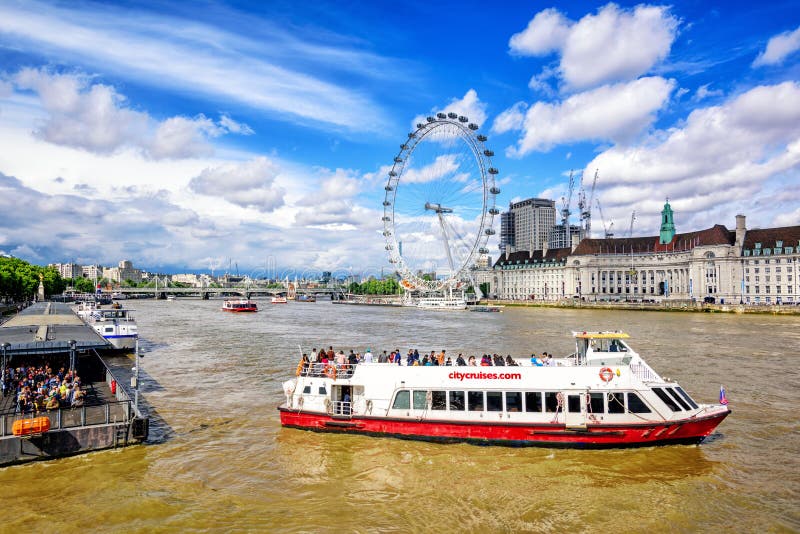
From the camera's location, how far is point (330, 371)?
22781 millimetres

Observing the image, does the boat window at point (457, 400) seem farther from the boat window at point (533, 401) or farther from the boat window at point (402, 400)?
the boat window at point (533, 401)

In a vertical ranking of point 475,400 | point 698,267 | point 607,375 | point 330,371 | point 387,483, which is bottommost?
point 387,483

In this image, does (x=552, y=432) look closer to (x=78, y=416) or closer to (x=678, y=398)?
(x=678, y=398)

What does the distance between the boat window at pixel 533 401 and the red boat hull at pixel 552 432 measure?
0.62 m

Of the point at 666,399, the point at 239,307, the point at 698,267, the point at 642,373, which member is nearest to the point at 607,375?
the point at 642,373

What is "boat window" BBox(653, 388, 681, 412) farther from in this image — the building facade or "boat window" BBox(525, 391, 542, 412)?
the building facade

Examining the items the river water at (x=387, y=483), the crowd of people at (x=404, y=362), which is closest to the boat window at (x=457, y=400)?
the crowd of people at (x=404, y=362)

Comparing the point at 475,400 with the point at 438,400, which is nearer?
the point at 475,400

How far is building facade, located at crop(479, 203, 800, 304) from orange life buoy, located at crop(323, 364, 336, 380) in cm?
13984

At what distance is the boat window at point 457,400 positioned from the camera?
69.1 feet

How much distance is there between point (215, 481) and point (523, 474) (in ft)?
33.8

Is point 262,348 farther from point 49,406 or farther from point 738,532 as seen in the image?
point 738,532

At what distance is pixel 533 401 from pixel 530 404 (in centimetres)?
16

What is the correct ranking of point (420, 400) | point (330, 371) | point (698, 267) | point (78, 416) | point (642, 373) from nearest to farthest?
point (78, 416) → point (642, 373) → point (420, 400) → point (330, 371) → point (698, 267)
